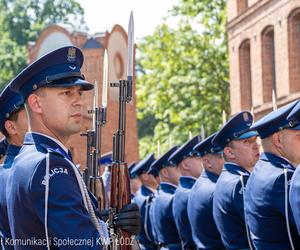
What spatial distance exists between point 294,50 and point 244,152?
49.7 ft

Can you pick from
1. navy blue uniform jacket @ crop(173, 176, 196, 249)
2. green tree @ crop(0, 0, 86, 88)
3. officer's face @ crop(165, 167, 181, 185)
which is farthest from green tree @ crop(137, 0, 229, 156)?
navy blue uniform jacket @ crop(173, 176, 196, 249)

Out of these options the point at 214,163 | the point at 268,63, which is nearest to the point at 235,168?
the point at 214,163

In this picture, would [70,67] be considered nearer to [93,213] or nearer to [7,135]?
[93,213]

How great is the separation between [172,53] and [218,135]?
2487cm

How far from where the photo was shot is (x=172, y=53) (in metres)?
32.1

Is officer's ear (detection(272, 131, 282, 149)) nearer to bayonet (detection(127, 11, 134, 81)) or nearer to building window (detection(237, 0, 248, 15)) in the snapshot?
bayonet (detection(127, 11, 134, 81))

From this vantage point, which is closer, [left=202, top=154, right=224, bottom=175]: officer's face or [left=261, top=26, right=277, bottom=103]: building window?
[left=202, top=154, right=224, bottom=175]: officer's face

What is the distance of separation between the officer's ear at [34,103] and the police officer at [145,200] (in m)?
6.78

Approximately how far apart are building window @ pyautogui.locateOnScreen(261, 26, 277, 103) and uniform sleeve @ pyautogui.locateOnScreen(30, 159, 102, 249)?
20282 mm

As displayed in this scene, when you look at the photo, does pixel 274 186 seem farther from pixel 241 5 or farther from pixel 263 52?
pixel 241 5

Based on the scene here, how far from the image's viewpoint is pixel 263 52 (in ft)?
77.9

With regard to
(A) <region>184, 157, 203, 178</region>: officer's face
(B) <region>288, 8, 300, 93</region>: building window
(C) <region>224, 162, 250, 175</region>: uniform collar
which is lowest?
(C) <region>224, 162, 250, 175</region>: uniform collar

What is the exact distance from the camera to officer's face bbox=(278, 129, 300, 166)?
5.52 meters

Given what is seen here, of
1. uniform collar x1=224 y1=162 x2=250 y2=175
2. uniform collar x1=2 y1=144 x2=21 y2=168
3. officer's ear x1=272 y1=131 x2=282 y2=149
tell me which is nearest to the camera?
uniform collar x1=2 y1=144 x2=21 y2=168
